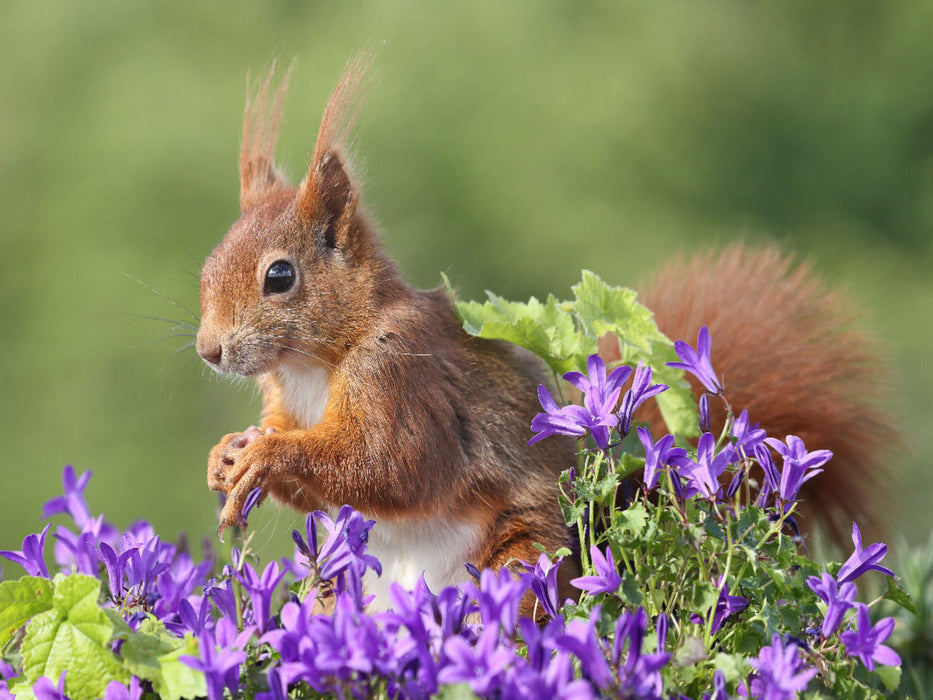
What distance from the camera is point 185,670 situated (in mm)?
780

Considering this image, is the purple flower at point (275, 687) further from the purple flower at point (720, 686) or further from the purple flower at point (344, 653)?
the purple flower at point (720, 686)

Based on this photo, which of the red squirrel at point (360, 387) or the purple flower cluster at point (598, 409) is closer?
the purple flower cluster at point (598, 409)

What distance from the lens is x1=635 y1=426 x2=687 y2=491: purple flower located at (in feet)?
2.93

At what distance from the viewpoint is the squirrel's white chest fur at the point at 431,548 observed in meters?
1.19

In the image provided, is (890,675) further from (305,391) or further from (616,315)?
(305,391)

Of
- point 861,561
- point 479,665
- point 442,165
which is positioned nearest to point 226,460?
point 479,665

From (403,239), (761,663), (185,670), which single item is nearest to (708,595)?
(761,663)

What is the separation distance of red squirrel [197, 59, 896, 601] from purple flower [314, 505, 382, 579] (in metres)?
0.21

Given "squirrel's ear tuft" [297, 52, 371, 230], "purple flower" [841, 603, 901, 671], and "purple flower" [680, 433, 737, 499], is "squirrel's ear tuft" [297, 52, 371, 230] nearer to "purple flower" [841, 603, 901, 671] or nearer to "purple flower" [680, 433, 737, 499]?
"purple flower" [680, 433, 737, 499]

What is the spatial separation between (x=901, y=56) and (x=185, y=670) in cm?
382

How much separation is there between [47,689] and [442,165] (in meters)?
2.83

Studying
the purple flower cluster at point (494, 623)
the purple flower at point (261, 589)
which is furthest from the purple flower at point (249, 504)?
the purple flower at point (261, 589)

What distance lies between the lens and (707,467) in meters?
0.89

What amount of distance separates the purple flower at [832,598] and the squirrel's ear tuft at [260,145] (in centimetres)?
83
